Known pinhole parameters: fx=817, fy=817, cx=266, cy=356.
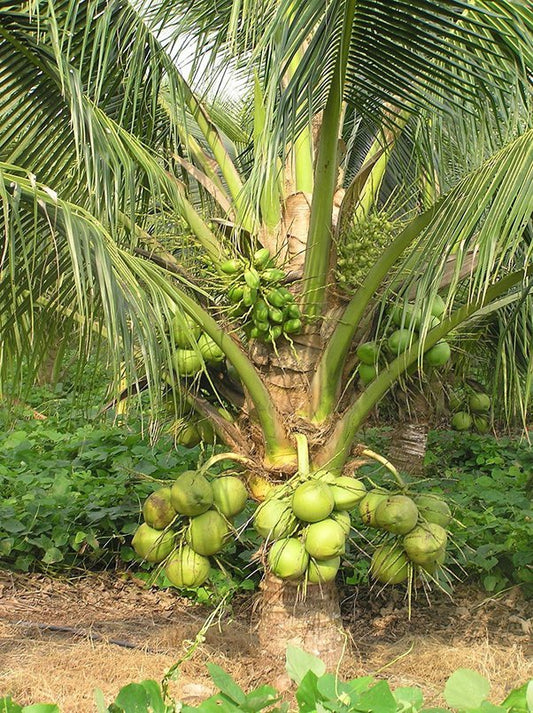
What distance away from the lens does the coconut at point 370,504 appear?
3.13 m

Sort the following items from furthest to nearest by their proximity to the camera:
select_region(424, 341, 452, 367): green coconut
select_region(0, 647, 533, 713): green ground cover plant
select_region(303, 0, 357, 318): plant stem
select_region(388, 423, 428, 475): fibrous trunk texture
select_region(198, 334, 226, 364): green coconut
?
select_region(388, 423, 428, 475): fibrous trunk texture
select_region(198, 334, 226, 364): green coconut
select_region(424, 341, 452, 367): green coconut
select_region(303, 0, 357, 318): plant stem
select_region(0, 647, 533, 713): green ground cover plant

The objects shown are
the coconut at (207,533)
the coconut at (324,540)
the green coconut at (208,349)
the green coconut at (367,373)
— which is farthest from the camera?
the green coconut at (208,349)

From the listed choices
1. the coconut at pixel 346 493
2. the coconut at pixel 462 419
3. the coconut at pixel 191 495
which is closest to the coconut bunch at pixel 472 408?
the coconut at pixel 462 419

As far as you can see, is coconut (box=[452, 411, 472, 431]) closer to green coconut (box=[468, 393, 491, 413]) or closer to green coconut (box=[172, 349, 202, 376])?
green coconut (box=[468, 393, 491, 413])

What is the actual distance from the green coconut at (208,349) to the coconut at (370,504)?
85 centimetres

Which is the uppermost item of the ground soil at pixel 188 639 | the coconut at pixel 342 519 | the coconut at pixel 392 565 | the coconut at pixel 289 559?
the coconut at pixel 342 519

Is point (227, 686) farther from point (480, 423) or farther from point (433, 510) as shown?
point (480, 423)

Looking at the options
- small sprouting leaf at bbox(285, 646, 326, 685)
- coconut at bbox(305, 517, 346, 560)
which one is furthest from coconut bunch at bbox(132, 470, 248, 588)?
small sprouting leaf at bbox(285, 646, 326, 685)

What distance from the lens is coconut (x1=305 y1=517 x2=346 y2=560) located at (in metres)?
2.80

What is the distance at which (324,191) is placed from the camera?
116 inches

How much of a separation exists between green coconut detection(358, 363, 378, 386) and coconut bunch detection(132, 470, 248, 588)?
652 mm

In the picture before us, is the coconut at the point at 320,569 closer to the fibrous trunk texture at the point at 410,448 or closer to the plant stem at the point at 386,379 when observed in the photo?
the plant stem at the point at 386,379

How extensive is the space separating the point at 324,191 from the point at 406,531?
1286mm

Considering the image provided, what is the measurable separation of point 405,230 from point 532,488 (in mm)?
2363
